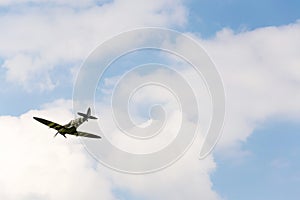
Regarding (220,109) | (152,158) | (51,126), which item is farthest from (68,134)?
(220,109)

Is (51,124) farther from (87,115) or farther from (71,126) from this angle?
(87,115)

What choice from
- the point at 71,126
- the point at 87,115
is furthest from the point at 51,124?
the point at 87,115

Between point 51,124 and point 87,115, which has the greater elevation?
point 87,115

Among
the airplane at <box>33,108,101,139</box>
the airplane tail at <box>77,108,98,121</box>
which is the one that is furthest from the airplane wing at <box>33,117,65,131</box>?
the airplane tail at <box>77,108,98,121</box>

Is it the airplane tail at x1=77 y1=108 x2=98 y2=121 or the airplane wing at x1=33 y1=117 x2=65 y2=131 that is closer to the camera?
the airplane wing at x1=33 y1=117 x2=65 y2=131

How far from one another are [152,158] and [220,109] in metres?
26.1

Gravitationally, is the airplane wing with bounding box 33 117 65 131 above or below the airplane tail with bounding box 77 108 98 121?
below

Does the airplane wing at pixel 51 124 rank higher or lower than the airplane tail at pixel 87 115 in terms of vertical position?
lower

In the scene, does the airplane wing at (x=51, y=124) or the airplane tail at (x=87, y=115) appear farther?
the airplane tail at (x=87, y=115)

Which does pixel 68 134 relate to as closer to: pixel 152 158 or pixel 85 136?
pixel 85 136

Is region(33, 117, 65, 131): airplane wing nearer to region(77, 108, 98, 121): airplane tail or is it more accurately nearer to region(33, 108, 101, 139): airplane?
region(33, 108, 101, 139): airplane

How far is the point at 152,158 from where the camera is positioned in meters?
126

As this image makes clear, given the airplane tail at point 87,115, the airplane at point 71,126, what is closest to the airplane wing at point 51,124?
the airplane at point 71,126

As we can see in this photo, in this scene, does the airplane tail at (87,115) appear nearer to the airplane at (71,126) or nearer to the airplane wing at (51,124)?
the airplane at (71,126)
